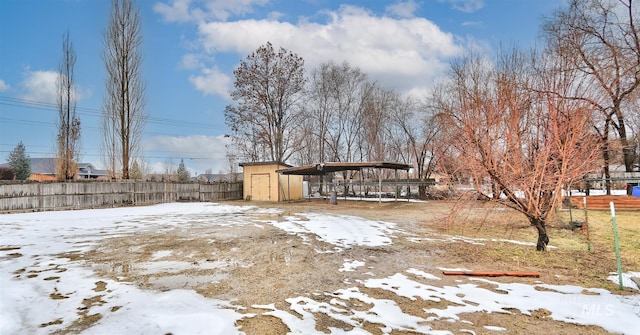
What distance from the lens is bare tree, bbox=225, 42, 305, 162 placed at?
24.8 metres

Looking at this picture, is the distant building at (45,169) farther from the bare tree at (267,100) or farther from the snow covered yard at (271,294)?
the snow covered yard at (271,294)

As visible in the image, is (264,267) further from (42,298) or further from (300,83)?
(300,83)

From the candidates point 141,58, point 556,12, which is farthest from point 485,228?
point 141,58

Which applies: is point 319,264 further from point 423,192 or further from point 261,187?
point 423,192

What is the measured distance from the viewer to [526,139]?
5098mm

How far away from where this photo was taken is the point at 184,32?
42.9ft

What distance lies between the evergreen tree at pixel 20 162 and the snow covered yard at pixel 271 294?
44119mm

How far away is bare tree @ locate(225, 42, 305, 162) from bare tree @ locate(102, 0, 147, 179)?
7.75m

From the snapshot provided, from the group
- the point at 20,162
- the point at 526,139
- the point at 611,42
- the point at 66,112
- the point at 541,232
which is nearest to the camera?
the point at 526,139

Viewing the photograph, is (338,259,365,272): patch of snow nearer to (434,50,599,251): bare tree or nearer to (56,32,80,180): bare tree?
(434,50,599,251): bare tree

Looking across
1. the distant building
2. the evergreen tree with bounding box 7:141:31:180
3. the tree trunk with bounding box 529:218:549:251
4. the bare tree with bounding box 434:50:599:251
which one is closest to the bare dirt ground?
the tree trunk with bounding box 529:218:549:251

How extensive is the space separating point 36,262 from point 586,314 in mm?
7421

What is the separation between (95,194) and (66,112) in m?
5.89

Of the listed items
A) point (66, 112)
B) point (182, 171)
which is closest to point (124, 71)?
point (66, 112)
